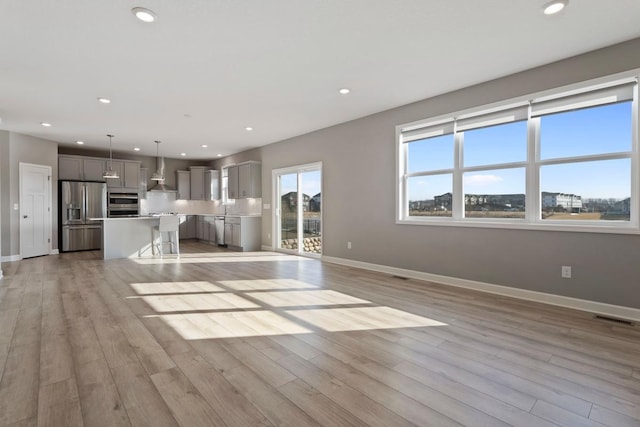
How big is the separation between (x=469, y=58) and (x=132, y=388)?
164 inches

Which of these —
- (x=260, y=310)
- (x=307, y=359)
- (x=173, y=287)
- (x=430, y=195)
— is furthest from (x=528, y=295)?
(x=173, y=287)

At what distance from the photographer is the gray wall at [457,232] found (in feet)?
10.5

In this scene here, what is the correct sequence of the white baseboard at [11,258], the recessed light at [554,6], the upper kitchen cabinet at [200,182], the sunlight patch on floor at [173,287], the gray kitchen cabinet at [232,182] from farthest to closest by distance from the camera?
1. the upper kitchen cabinet at [200,182]
2. the gray kitchen cabinet at [232,182]
3. the white baseboard at [11,258]
4. the sunlight patch on floor at [173,287]
5. the recessed light at [554,6]

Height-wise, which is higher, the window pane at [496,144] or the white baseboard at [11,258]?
the window pane at [496,144]

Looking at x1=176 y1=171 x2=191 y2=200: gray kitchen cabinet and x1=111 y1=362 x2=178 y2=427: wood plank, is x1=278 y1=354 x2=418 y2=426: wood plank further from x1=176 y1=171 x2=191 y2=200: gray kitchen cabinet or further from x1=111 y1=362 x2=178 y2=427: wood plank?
x1=176 y1=171 x2=191 y2=200: gray kitchen cabinet

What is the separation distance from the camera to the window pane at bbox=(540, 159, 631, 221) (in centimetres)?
321

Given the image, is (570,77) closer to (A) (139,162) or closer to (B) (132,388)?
(B) (132,388)

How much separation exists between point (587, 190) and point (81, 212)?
10028 millimetres

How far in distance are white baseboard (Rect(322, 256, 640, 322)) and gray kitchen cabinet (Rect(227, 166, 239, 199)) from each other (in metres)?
4.89

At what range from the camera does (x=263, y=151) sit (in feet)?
26.8

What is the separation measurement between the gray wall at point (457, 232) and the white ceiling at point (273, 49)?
23 cm

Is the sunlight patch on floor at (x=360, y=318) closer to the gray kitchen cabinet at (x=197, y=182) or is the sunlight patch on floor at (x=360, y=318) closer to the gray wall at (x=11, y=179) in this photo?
the gray wall at (x=11, y=179)

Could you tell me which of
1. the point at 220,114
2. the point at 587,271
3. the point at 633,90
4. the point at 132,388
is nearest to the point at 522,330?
the point at 587,271

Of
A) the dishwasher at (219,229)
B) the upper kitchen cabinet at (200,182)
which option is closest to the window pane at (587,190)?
the dishwasher at (219,229)
